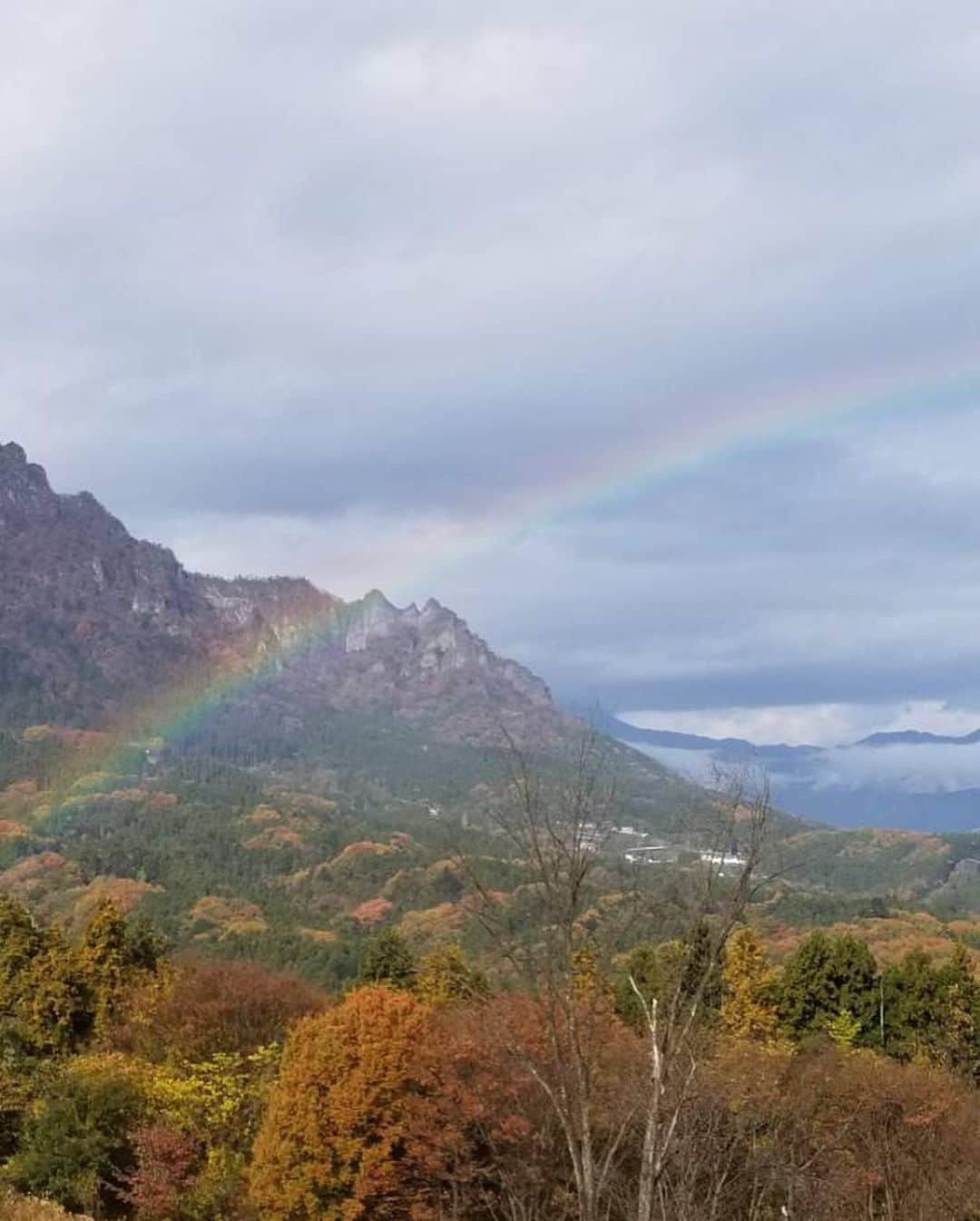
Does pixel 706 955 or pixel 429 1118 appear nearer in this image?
pixel 706 955

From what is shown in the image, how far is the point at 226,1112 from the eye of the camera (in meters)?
27.0

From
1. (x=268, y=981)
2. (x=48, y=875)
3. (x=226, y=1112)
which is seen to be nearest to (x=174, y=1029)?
(x=268, y=981)

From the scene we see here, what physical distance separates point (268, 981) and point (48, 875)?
105 meters

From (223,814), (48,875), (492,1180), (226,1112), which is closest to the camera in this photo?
(492,1180)

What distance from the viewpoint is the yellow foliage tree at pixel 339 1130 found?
72.9 ft

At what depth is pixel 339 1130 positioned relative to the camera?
22.5 meters

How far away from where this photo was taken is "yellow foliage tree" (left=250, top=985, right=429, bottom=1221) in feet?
72.9

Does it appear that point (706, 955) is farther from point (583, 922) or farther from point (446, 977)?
point (446, 977)

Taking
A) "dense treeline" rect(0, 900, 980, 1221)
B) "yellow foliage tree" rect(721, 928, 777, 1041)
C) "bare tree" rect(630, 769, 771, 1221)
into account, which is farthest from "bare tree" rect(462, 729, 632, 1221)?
"yellow foliage tree" rect(721, 928, 777, 1041)

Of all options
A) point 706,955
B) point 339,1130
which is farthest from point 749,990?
point 706,955

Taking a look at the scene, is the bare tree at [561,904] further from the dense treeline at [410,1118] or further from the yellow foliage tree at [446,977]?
the yellow foliage tree at [446,977]

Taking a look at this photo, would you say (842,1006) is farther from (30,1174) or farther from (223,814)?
(223,814)

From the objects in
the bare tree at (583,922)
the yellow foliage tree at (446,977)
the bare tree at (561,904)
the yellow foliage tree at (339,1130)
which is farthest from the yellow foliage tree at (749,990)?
the bare tree at (561,904)

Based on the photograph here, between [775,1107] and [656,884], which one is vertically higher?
[656,884]
